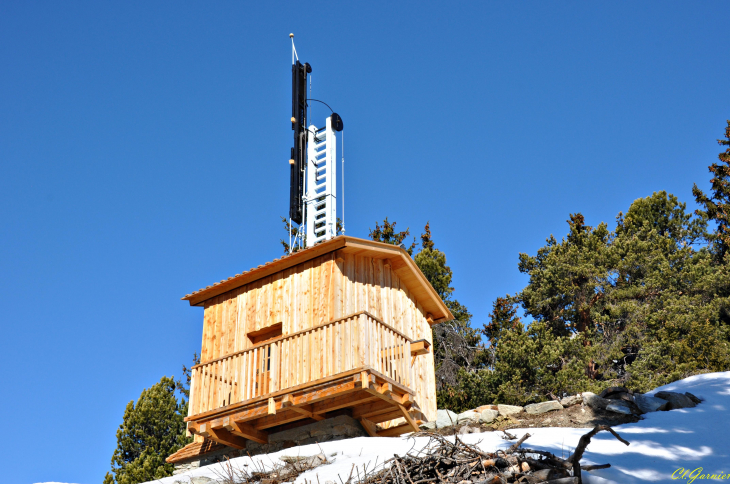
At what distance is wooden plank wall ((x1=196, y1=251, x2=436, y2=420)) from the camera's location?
14.6 metres

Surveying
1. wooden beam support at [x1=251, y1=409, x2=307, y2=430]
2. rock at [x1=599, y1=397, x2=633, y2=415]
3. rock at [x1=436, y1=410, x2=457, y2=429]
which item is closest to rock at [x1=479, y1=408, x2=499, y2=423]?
rock at [x1=436, y1=410, x2=457, y2=429]

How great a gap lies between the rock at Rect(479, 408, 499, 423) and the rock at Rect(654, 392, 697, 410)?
11.6ft

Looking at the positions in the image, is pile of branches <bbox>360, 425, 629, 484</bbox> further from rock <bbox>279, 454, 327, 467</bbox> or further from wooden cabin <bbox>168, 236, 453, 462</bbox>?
wooden cabin <bbox>168, 236, 453, 462</bbox>

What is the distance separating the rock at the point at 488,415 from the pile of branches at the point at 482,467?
5466 mm

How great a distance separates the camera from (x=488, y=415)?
1368cm

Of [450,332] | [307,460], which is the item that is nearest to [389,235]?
[450,332]

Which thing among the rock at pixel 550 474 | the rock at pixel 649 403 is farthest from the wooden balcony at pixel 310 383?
the rock at pixel 550 474

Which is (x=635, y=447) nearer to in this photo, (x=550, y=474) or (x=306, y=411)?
(x=550, y=474)

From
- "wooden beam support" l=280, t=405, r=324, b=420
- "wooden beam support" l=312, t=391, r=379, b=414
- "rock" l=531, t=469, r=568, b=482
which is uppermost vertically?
"wooden beam support" l=312, t=391, r=379, b=414

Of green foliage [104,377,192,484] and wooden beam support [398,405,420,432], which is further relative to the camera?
green foliage [104,377,192,484]

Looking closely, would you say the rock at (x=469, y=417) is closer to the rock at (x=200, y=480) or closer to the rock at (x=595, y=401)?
the rock at (x=595, y=401)

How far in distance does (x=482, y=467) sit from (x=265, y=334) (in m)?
8.39

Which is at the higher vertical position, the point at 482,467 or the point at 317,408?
the point at 317,408

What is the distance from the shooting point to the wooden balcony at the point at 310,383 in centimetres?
1318
